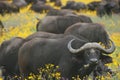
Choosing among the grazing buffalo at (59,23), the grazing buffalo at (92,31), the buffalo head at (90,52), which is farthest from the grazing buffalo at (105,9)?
the buffalo head at (90,52)

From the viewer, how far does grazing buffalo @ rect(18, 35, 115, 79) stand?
34.4 feet

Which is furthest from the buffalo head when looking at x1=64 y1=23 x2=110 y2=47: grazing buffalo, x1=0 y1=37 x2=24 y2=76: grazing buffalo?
x1=64 y1=23 x2=110 y2=47: grazing buffalo

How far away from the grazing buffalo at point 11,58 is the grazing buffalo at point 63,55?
86cm

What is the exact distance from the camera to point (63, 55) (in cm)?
1096

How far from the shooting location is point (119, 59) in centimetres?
1378

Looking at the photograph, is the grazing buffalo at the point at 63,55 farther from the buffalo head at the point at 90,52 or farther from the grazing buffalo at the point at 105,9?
the grazing buffalo at the point at 105,9

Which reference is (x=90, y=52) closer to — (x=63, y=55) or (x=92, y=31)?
(x=63, y=55)

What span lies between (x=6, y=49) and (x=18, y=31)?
23.8 ft

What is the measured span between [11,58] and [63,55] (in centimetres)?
235

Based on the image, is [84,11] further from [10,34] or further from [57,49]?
[57,49]

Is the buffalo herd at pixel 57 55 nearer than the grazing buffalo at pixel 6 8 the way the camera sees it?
Yes

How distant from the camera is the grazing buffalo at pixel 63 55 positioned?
10.5 metres

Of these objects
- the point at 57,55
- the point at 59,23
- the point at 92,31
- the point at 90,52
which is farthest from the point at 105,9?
the point at 90,52

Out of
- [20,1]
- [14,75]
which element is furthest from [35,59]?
[20,1]
